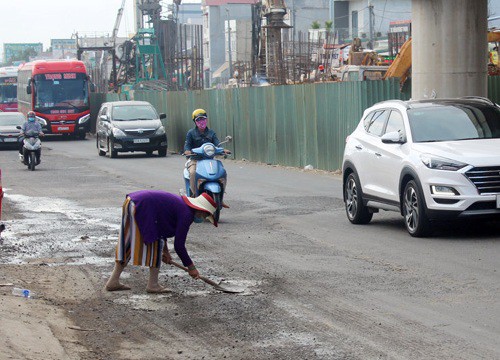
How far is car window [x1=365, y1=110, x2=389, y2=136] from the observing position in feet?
48.8

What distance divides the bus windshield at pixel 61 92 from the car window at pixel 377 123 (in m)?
37.8

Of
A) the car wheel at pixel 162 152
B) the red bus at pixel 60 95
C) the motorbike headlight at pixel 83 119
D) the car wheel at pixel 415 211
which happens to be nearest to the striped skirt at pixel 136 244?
the car wheel at pixel 415 211

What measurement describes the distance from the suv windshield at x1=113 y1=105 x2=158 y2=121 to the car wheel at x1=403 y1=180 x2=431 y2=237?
80.8 ft

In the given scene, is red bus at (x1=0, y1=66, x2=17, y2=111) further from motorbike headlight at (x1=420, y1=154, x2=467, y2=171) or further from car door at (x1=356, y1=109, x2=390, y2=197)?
motorbike headlight at (x1=420, y1=154, x2=467, y2=171)

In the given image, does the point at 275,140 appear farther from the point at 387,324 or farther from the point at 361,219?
the point at 387,324

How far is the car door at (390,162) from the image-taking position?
13875mm

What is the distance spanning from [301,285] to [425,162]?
3603 mm

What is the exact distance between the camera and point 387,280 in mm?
10234

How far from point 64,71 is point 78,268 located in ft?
136

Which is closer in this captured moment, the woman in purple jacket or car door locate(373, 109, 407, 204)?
the woman in purple jacket

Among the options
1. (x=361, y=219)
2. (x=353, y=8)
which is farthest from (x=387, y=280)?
(x=353, y=8)

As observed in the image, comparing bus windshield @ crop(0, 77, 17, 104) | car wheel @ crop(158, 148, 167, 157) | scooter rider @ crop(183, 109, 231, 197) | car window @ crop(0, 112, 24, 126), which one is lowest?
car wheel @ crop(158, 148, 167, 157)

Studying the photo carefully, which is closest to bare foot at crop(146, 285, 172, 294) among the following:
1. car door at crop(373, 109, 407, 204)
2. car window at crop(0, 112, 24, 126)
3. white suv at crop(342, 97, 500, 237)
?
white suv at crop(342, 97, 500, 237)

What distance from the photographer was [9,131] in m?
43.8
